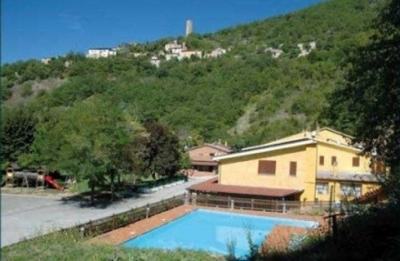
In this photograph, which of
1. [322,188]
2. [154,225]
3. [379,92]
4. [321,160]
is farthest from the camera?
[321,160]

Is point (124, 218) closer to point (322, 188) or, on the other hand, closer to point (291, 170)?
point (291, 170)

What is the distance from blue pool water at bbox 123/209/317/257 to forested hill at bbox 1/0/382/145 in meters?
30.8

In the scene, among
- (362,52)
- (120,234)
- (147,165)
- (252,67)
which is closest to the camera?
(362,52)

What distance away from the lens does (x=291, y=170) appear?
29672 millimetres

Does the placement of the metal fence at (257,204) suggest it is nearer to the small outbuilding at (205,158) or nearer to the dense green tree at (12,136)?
the dense green tree at (12,136)

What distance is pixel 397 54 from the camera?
988 cm

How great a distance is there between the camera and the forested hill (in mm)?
64250

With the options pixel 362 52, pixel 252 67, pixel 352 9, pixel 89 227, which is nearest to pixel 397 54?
pixel 362 52

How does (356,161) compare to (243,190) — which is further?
(356,161)

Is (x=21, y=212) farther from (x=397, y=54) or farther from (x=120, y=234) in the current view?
(x=397, y=54)

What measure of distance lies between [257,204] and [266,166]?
3076 mm

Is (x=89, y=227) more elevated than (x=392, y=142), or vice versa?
(x=392, y=142)

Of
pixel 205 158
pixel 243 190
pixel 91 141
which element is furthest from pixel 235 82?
pixel 91 141

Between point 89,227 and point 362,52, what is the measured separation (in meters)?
12.3
